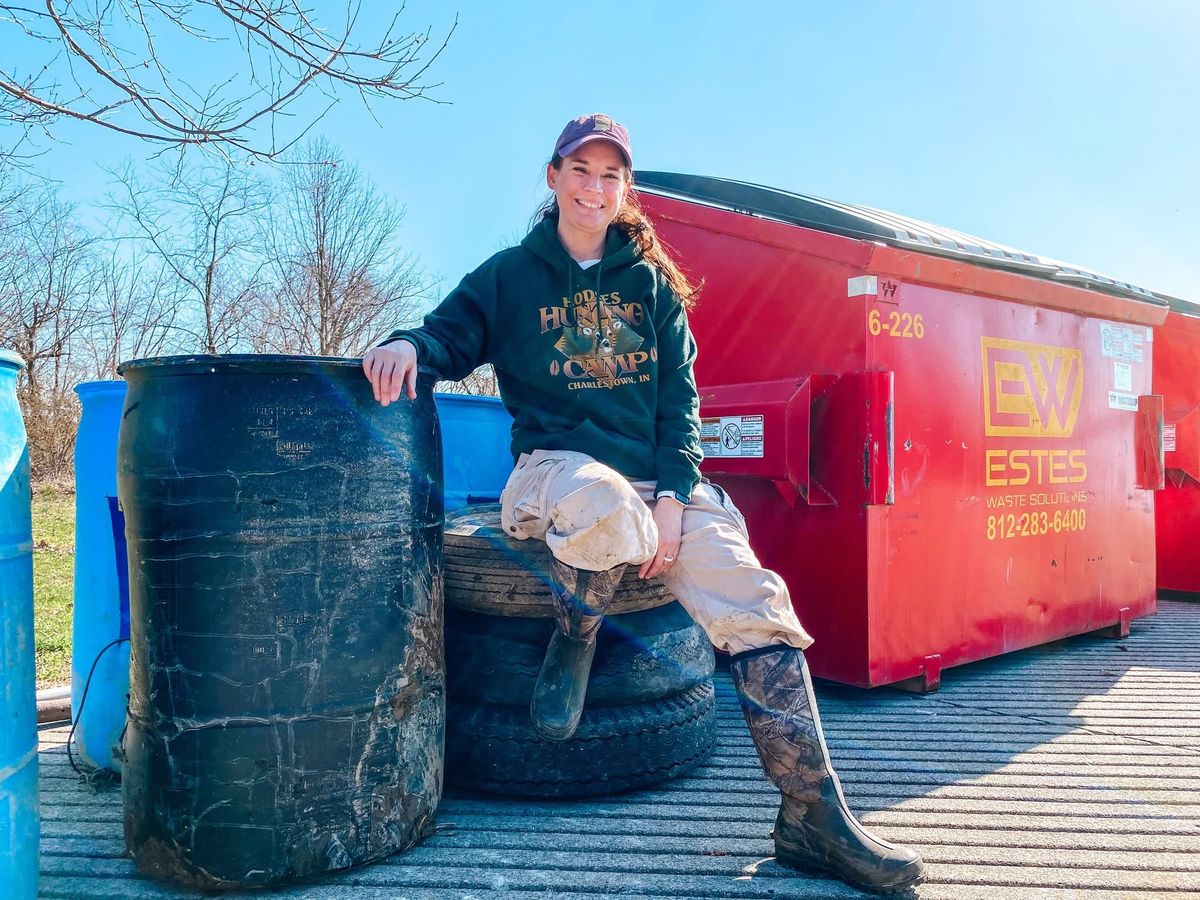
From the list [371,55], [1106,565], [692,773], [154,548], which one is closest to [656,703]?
[692,773]

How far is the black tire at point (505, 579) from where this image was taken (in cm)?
238

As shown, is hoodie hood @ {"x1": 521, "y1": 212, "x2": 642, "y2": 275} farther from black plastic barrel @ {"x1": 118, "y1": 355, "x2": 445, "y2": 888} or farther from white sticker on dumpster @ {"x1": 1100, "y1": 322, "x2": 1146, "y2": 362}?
white sticker on dumpster @ {"x1": 1100, "y1": 322, "x2": 1146, "y2": 362}

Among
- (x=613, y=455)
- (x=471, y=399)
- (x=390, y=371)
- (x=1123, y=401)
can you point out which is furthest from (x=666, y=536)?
(x=1123, y=401)

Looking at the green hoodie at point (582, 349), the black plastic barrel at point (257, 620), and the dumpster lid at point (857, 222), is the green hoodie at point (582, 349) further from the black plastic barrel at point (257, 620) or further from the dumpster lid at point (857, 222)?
the dumpster lid at point (857, 222)

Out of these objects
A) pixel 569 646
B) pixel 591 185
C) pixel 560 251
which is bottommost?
pixel 569 646

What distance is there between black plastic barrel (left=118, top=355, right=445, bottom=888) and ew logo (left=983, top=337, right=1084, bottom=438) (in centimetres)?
270

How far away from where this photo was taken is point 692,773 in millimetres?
2500

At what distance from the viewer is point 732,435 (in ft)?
11.1

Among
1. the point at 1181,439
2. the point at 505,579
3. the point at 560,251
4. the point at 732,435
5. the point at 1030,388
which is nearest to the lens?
the point at 505,579

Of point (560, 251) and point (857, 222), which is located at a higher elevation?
point (857, 222)

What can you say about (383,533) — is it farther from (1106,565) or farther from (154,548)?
(1106,565)

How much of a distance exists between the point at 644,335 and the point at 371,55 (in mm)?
1821

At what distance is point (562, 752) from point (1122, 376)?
3650 mm

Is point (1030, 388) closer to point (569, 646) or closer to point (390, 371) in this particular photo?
point (569, 646)
